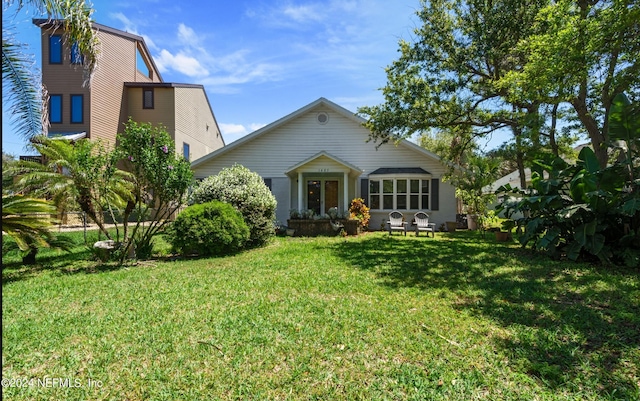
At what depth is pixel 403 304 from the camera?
197 inches

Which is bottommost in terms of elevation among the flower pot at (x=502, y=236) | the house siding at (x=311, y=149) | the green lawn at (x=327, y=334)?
the green lawn at (x=327, y=334)

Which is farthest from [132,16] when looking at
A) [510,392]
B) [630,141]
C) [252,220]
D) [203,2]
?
[630,141]

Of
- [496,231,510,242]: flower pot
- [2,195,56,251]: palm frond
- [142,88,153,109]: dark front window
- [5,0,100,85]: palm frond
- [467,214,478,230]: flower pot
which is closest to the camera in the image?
A: [5,0,100,85]: palm frond

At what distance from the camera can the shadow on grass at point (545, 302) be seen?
3.27 m

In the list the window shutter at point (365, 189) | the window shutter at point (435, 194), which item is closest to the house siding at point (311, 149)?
the window shutter at point (365, 189)

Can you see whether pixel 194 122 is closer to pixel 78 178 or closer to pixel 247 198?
pixel 247 198

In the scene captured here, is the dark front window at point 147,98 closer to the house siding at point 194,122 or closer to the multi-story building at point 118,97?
the multi-story building at point 118,97

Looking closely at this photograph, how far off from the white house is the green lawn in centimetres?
899

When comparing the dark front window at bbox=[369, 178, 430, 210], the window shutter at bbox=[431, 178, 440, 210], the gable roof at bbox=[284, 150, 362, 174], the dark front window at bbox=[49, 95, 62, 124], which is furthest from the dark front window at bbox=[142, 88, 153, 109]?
the window shutter at bbox=[431, 178, 440, 210]

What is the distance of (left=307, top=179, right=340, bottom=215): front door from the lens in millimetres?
16359

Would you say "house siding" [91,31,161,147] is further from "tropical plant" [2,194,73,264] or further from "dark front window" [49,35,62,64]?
"tropical plant" [2,194,73,264]

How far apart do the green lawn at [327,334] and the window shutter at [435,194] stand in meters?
8.83

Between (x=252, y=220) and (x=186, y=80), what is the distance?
16483mm

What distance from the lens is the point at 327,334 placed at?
3.93 metres
